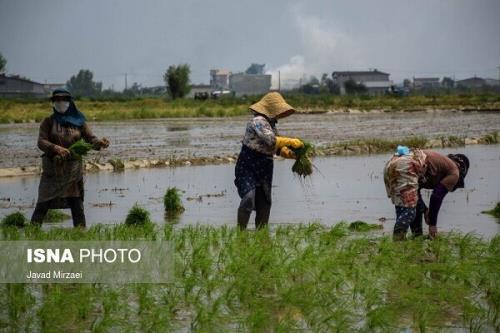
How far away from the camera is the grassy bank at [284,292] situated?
545cm

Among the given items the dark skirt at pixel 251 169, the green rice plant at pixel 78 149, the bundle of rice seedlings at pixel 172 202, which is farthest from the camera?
the bundle of rice seedlings at pixel 172 202

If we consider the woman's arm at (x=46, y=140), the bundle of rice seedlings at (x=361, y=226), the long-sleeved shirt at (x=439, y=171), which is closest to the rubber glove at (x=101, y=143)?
the woman's arm at (x=46, y=140)

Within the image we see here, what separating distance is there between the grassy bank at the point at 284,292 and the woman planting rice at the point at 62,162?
730 mm

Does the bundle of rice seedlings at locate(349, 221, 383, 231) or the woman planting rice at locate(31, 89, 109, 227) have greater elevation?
the woman planting rice at locate(31, 89, 109, 227)

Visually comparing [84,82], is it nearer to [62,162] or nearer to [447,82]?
[447,82]

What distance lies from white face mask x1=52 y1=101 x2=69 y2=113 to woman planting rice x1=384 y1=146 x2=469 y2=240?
10.1 feet

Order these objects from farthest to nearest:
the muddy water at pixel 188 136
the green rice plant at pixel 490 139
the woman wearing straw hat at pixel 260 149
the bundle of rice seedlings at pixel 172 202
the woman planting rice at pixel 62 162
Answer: the green rice plant at pixel 490 139 < the muddy water at pixel 188 136 < the bundle of rice seedlings at pixel 172 202 < the woman planting rice at pixel 62 162 < the woman wearing straw hat at pixel 260 149

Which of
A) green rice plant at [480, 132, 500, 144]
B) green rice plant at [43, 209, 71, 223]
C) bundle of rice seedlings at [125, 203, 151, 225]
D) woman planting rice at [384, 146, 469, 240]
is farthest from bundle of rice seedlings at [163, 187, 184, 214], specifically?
green rice plant at [480, 132, 500, 144]

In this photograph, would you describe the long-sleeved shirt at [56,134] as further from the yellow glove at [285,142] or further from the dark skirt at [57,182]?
the yellow glove at [285,142]

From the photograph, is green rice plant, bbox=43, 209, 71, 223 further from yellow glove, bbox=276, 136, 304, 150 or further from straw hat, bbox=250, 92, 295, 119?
yellow glove, bbox=276, 136, 304, 150

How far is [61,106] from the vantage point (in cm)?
865

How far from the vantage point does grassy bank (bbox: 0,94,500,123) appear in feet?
135

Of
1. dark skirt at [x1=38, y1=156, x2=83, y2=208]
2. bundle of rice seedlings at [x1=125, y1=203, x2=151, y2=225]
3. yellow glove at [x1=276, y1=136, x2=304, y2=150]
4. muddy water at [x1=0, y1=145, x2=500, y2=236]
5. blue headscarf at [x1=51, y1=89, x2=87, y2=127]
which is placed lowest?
muddy water at [x1=0, y1=145, x2=500, y2=236]

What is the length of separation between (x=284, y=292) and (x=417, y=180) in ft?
8.00
